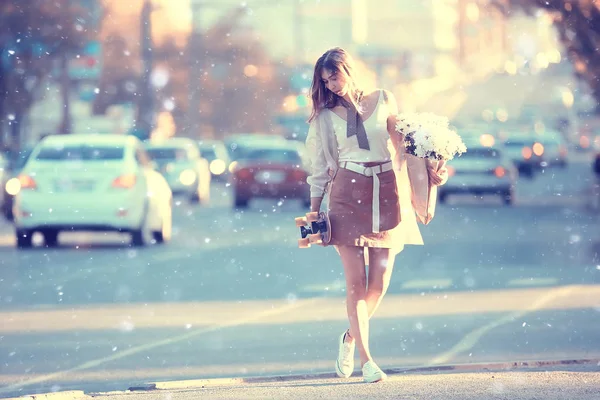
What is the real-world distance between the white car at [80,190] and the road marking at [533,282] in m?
6.42

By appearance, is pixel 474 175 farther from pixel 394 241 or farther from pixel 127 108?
pixel 127 108

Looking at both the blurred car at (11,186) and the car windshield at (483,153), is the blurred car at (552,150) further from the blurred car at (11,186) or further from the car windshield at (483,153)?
the blurred car at (11,186)

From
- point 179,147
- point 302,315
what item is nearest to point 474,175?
point 179,147

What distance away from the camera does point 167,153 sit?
35438 mm

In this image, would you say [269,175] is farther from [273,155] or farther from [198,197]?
[198,197]

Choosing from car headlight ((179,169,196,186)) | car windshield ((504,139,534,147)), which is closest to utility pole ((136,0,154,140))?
car headlight ((179,169,196,186))

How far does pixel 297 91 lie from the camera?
10481 cm

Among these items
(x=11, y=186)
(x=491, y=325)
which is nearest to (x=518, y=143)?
(x=11, y=186)

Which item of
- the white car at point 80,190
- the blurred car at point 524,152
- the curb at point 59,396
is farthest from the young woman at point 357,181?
the blurred car at point 524,152

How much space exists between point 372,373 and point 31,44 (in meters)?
40.1

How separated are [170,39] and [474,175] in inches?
2084

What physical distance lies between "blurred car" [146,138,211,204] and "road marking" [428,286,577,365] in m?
21.9

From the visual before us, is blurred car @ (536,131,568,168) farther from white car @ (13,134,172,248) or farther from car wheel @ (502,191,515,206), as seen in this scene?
white car @ (13,134,172,248)

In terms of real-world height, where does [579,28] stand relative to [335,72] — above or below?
above
